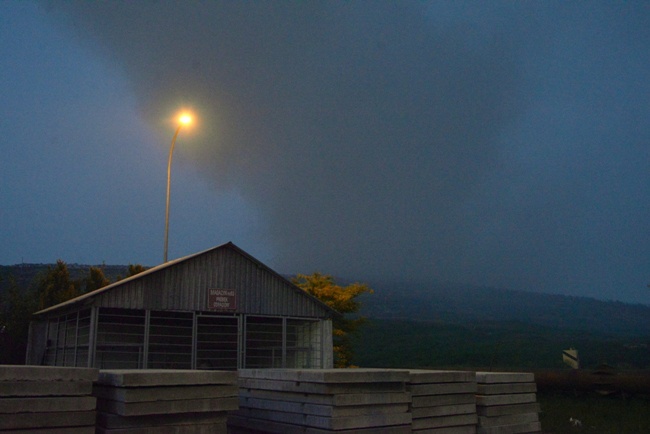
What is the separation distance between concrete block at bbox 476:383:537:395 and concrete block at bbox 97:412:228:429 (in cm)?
559

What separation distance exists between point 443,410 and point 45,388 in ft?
22.2

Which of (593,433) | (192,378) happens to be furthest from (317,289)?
(192,378)

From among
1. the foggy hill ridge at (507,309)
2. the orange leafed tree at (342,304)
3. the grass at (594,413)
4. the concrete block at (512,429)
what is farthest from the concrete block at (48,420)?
the foggy hill ridge at (507,309)

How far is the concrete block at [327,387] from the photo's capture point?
919cm

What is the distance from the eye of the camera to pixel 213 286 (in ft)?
71.3

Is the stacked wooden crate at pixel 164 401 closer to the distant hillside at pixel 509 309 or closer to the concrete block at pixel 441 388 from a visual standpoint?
the concrete block at pixel 441 388

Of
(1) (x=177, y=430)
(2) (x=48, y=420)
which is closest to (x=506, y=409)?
(1) (x=177, y=430)

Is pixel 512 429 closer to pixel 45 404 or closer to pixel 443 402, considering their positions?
pixel 443 402

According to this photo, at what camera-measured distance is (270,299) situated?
23.0 meters

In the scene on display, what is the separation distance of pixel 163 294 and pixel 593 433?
45.5 ft

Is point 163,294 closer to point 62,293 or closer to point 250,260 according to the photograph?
point 250,260

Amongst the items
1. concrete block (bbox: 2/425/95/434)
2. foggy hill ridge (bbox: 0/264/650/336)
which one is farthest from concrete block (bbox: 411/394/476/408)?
foggy hill ridge (bbox: 0/264/650/336)

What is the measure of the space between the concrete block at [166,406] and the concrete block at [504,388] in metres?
5.38

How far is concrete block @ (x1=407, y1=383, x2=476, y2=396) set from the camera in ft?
35.0
